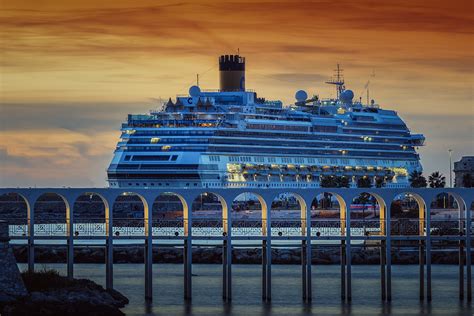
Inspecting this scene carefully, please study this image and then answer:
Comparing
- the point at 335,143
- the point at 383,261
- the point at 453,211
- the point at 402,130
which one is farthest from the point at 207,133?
the point at 383,261

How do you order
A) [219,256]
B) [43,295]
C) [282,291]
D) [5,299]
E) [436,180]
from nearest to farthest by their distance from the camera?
[5,299]
[43,295]
[282,291]
[219,256]
[436,180]

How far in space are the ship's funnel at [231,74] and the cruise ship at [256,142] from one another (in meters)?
0.10

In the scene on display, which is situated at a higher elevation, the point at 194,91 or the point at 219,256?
the point at 194,91

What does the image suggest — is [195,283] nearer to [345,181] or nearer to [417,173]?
[345,181]

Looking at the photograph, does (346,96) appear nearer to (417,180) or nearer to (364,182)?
(364,182)

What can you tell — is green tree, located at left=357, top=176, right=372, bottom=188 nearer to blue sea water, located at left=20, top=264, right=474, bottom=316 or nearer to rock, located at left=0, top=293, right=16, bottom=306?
blue sea water, located at left=20, top=264, right=474, bottom=316

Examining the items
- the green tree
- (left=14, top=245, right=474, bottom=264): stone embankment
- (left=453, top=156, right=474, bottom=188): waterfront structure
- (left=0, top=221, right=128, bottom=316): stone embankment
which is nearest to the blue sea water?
(left=14, top=245, right=474, bottom=264): stone embankment

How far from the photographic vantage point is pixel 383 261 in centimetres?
4997

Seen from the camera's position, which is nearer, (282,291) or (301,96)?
(282,291)

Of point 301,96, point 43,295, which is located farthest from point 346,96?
point 43,295

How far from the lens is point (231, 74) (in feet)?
493

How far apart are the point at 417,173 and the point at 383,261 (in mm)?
102421

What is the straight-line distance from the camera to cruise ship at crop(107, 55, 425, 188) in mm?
134375

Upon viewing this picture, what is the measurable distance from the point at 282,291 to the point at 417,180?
277ft
